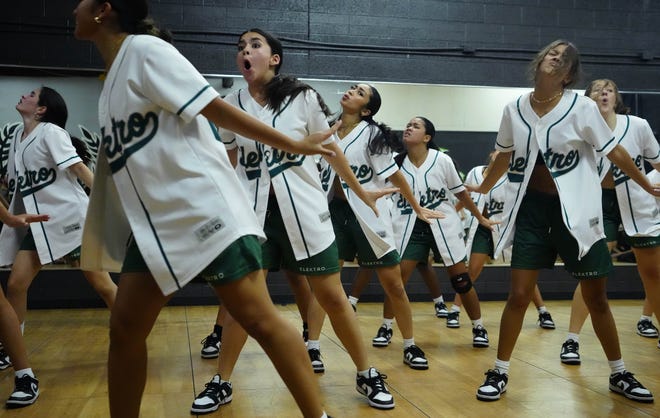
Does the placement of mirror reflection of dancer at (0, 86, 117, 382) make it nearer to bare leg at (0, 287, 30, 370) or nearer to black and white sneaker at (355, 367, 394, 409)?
bare leg at (0, 287, 30, 370)

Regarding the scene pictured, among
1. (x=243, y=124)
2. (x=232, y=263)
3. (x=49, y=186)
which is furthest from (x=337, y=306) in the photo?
(x=49, y=186)

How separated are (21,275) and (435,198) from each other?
10.4ft

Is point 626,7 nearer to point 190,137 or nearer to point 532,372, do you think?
point 532,372

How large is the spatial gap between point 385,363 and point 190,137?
110 inches

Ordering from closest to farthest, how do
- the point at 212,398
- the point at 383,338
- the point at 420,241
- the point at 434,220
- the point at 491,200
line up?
the point at 212,398 → the point at 383,338 → the point at 434,220 → the point at 420,241 → the point at 491,200

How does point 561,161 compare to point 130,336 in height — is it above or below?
above

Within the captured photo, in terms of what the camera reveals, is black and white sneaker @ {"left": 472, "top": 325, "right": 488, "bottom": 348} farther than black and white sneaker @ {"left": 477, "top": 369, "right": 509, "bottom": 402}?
Yes

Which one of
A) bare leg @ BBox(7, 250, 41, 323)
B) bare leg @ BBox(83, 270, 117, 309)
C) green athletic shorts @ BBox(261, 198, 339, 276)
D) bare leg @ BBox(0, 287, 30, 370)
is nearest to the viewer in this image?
green athletic shorts @ BBox(261, 198, 339, 276)

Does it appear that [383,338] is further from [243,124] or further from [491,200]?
[243,124]

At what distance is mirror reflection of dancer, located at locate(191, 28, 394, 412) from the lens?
122 inches

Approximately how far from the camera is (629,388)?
3404 millimetres

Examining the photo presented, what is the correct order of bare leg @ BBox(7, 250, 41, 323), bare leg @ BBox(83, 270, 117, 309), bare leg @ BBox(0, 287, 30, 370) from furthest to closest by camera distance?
bare leg @ BBox(83, 270, 117, 309)
bare leg @ BBox(7, 250, 41, 323)
bare leg @ BBox(0, 287, 30, 370)

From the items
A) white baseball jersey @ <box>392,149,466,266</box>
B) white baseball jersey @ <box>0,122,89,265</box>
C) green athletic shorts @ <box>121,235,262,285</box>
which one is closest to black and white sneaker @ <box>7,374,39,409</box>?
white baseball jersey @ <box>0,122,89,265</box>

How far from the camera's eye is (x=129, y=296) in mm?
2018
